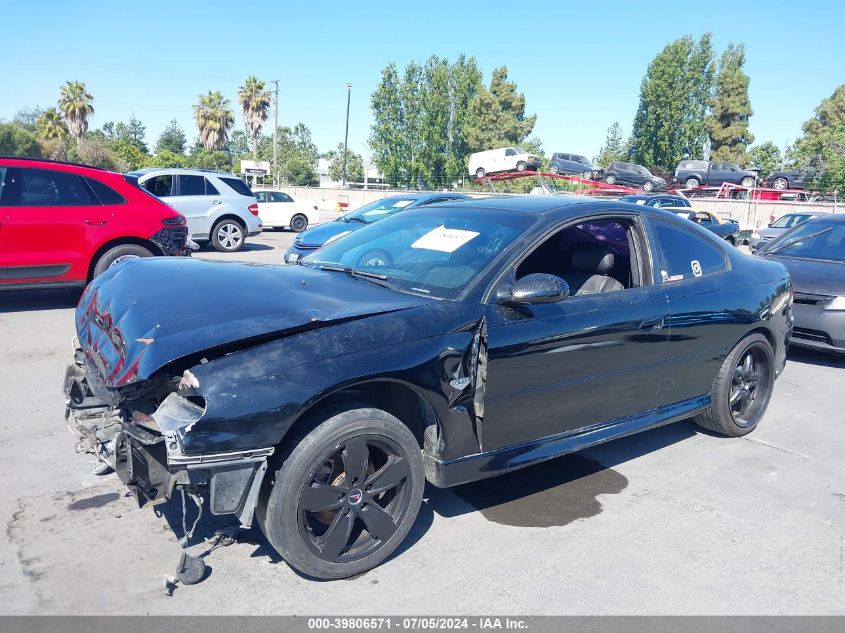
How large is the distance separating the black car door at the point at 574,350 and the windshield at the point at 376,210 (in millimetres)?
7567

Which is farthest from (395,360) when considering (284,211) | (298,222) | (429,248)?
(298,222)

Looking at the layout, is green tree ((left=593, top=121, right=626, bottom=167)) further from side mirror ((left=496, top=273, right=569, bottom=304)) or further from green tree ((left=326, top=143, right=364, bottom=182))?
side mirror ((left=496, top=273, right=569, bottom=304))

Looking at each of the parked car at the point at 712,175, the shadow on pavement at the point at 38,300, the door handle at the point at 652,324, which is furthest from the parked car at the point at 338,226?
the parked car at the point at 712,175

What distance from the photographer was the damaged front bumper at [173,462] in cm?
261

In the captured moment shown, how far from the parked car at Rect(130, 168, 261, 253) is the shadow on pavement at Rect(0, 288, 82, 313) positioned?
5021 mm

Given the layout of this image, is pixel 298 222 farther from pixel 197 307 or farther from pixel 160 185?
pixel 197 307

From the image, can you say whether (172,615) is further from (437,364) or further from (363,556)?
(437,364)

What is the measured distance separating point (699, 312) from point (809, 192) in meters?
41.6

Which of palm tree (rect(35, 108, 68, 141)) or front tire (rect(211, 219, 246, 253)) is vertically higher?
palm tree (rect(35, 108, 68, 141))

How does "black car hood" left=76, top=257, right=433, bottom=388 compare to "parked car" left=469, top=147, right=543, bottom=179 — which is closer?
"black car hood" left=76, top=257, right=433, bottom=388

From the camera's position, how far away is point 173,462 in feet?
8.48

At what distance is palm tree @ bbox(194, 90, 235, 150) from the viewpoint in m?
59.8

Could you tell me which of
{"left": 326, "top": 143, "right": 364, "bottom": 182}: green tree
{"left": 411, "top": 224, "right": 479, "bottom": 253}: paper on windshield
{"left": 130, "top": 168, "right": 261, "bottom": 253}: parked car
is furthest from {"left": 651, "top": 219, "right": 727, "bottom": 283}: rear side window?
{"left": 326, "top": 143, "right": 364, "bottom": 182}: green tree

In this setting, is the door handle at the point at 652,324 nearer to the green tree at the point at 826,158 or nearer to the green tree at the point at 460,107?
the green tree at the point at 826,158
